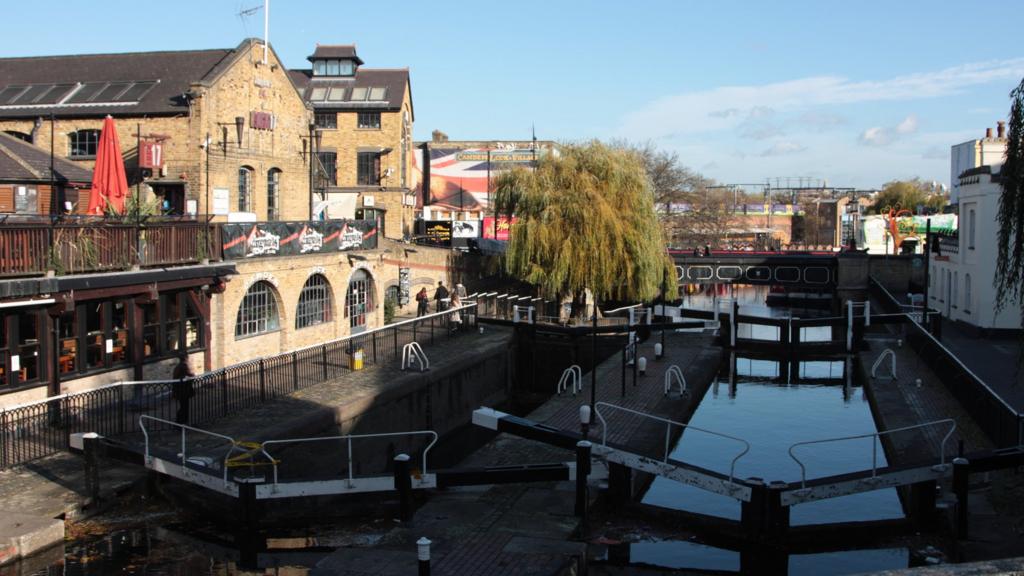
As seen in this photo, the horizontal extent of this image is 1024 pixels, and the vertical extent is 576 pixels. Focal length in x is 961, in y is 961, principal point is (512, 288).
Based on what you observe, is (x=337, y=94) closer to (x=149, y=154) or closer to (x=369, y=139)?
(x=369, y=139)

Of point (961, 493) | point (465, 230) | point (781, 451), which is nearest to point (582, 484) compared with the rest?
point (961, 493)

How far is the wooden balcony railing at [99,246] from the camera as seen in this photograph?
1728 centimetres

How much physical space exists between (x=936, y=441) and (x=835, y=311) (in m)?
36.9

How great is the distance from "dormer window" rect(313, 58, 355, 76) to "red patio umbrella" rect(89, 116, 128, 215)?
3496cm

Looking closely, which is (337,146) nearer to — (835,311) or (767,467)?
(835,311)

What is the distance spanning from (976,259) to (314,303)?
925 inches

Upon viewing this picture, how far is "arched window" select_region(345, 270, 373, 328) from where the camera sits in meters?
30.8

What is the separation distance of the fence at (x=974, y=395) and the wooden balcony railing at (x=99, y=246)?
1724 centimetres

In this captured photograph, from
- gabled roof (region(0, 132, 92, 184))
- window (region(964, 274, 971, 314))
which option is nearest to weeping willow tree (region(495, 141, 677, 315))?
window (region(964, 274, 971, 314))

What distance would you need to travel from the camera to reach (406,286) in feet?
123

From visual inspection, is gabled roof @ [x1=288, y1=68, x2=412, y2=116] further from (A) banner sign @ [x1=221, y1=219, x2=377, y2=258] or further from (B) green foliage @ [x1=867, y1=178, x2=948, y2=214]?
Result: (B) green foliage @ [x1=867, y1=178, x2=948, y2=214]

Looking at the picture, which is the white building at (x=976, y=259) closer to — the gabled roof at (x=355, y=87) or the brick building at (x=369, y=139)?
the brick building at (x=369, y=139)

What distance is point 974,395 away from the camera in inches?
811

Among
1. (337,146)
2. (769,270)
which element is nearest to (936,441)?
(769,270)
